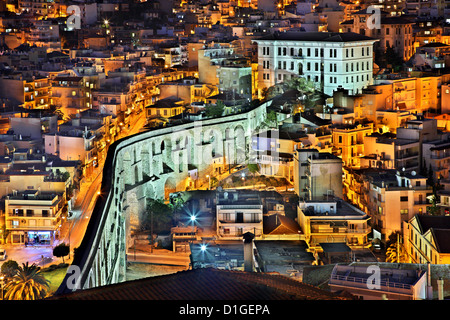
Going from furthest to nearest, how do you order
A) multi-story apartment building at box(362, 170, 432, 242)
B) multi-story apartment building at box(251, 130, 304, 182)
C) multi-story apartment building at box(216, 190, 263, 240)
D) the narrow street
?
1. multi-story apartment building at box(251, 130, 304, 182)
2. multi-story apartment building at box(362, 170, 432, 242)
3. multi-story apartment building at box(216, 190, 263, 240)
4. the narrow street

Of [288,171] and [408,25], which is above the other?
[408,25]

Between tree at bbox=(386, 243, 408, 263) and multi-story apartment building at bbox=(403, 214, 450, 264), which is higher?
multi-story apartment building at bbox=(403, 214, 450, 264)

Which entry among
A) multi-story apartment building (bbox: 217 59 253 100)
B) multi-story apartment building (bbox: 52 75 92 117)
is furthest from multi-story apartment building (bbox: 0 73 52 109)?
multi-story apartment building (bbox: 217 59 253 100)

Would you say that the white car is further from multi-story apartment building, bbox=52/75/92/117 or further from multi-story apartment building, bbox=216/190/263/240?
multi-story apartment building, bbox=52/75/92/117

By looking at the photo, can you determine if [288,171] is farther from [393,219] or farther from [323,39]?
[323,39]

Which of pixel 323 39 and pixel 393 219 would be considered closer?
pixel 393 219
